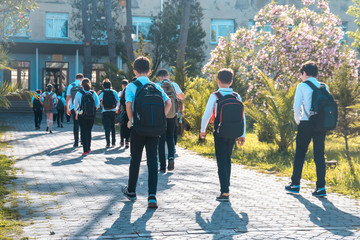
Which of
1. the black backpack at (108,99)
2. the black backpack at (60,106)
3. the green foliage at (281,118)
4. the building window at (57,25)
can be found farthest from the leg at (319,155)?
the building window at (57,25)

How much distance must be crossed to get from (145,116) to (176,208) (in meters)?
1.18

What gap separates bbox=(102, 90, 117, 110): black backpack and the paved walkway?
394 centimetres

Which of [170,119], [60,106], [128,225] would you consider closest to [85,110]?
[170,119]

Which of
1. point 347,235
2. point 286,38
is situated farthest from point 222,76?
point 286,38

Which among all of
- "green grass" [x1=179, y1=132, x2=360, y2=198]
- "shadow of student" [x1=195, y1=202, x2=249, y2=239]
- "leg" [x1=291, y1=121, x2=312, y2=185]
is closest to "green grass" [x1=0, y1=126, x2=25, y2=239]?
"shadow of student" [x1=195, y1=202, x2=249, y2=239]

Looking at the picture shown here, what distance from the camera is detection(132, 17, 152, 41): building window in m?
41.5

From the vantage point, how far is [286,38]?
1838 centimetres

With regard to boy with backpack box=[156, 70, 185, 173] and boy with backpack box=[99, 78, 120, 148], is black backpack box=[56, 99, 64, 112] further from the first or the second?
boy with backpack box=[156, 70, 185, 173]

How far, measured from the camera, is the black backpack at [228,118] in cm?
705

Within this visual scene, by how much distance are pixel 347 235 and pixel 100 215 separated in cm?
266

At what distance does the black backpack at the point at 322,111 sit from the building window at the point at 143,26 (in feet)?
114

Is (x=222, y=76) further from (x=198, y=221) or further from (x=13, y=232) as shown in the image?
(x=13, y=232)

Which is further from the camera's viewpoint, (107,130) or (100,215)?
(107,130)

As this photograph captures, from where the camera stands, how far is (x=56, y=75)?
43.7 meters
